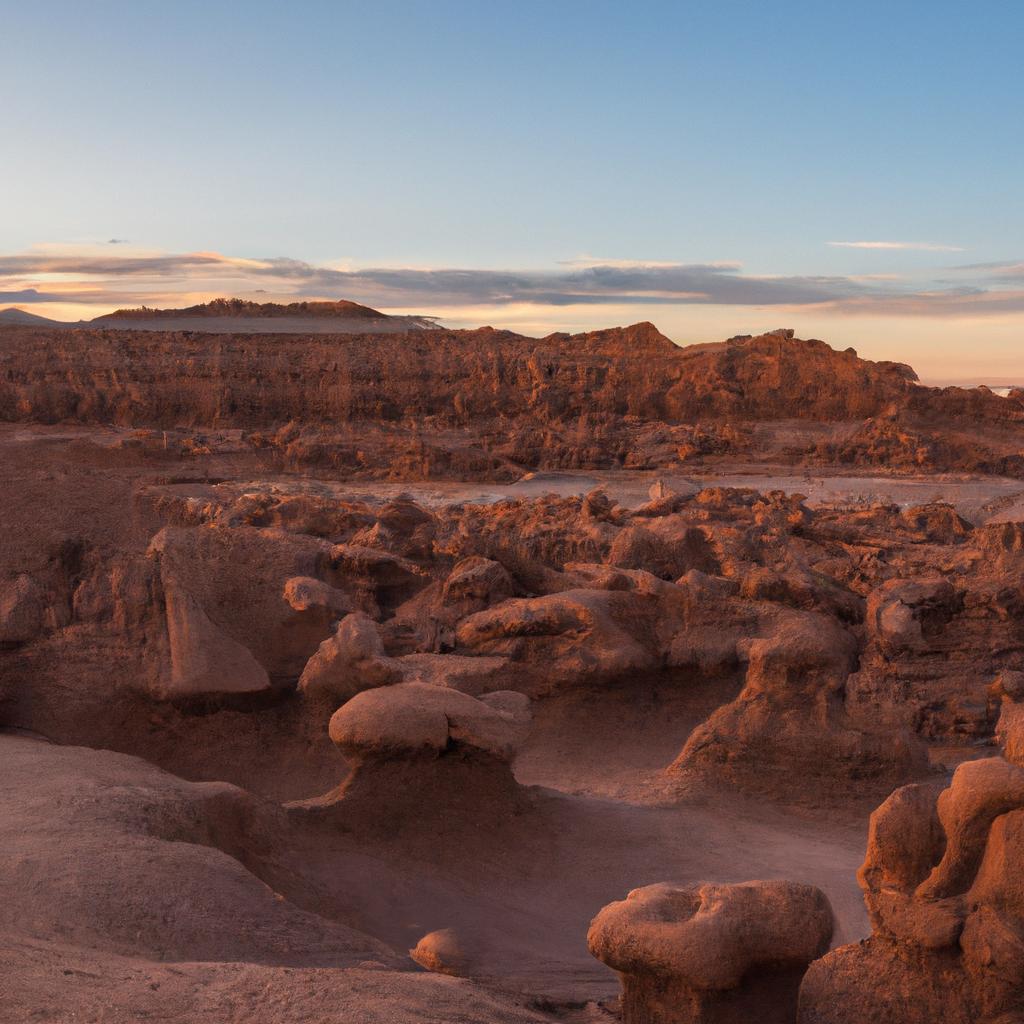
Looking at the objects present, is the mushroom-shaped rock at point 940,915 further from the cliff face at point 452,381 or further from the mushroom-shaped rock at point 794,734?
the cliff face at point 452,381

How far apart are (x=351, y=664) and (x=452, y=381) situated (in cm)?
1532

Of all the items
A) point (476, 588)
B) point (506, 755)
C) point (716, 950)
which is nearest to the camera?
point (716, 950)

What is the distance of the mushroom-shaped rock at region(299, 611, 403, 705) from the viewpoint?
6.32 meters

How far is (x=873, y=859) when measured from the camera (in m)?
3.55

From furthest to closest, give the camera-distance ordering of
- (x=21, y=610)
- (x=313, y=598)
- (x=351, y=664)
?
A: (x=313, y=598)
(x=21, y=610)
(x=351, y=664)

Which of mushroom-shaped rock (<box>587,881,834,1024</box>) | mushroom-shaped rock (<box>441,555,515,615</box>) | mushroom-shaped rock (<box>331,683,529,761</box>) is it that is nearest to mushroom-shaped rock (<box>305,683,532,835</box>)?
mushroom-shaped rock (<box>331,683,529,761</box>)

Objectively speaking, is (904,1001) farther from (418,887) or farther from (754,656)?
(754,656)

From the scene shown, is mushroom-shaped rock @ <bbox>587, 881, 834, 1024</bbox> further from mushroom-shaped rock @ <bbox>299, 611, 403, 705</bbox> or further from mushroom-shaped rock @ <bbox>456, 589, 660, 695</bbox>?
mushroom-shaped rock @ <bbox>456, 589, 660, 695</bbox>

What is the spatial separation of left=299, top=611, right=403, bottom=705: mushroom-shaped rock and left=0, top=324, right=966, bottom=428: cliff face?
45.8 ft

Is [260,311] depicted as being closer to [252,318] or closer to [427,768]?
[252,318]

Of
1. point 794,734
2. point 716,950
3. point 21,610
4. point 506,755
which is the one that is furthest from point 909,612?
point 21,610

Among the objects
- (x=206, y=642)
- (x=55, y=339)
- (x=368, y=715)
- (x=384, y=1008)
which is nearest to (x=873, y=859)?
(x=384, y=1008)

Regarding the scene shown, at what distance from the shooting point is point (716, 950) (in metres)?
3.30

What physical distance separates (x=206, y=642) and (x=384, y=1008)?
4068 millimetres
